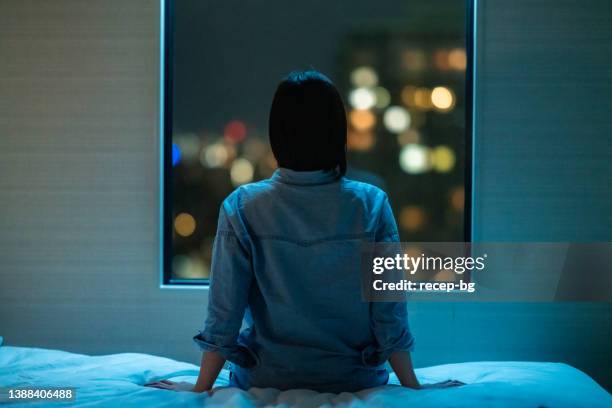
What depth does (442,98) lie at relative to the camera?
2719mm

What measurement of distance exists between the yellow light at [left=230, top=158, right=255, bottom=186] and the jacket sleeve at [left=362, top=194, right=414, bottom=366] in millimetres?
1219

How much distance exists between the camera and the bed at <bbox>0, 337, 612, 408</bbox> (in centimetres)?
151

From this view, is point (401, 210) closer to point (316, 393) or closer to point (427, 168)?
point (427, 168)

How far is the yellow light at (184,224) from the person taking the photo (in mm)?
2785

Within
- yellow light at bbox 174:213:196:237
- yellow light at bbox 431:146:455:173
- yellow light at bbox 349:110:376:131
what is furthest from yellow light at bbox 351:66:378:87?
yellow light at bbox 174:213:196:237

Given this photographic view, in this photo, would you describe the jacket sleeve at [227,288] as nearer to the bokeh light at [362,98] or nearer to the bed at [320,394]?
the bed at [320,394]

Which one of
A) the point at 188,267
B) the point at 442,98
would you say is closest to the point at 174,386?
the point at 188,267

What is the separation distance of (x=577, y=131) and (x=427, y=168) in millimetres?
589

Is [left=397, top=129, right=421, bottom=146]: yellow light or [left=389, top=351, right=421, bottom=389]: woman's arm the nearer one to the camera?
[left=389, top=351, right=421, bottom=389]: woman's arm

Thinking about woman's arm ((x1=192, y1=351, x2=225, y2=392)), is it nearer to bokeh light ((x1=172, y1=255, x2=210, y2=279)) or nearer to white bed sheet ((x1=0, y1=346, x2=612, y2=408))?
white bed sheet ((x1=0, y1=346, x2=612, y2=408))

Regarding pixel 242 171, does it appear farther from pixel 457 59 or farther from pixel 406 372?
pixel 406 372

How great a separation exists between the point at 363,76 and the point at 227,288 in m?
1.41

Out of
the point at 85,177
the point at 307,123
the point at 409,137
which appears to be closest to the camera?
the point at 307,123

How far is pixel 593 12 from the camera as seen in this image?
8.46ft
